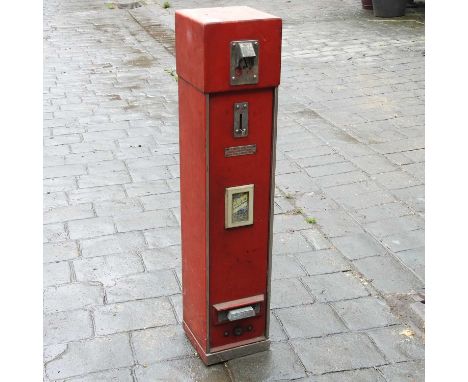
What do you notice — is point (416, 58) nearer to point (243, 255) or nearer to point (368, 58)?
point (368, 58)

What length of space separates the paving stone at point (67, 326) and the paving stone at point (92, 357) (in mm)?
80

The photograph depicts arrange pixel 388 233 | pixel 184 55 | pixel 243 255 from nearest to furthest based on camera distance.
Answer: pixel 184 55 → pixel 243 255 → pixel 388 233

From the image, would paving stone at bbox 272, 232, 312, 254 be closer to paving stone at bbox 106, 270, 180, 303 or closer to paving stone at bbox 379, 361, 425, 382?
paving stone at bbox 106, 270, 180, 303

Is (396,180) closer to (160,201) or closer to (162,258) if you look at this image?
(160,201)

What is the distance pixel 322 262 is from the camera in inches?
182

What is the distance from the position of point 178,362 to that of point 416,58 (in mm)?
7599

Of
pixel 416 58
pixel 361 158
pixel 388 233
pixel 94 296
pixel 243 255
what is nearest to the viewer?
pixel 243 255

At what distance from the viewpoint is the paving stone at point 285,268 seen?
176 inches

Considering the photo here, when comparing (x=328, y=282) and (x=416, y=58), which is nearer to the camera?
(x=328, y=282)

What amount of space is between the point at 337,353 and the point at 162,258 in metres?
1.52

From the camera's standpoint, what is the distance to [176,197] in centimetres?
564

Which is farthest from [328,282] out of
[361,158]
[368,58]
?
[368,58]

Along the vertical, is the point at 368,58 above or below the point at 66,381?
above

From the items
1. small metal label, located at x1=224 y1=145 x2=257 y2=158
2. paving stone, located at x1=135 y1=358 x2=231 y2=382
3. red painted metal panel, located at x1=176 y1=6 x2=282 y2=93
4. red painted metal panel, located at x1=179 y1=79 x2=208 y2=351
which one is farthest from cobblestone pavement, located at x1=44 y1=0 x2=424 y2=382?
red painted metal panel, located at x1=176 y1=6 x2=282 y2=93
